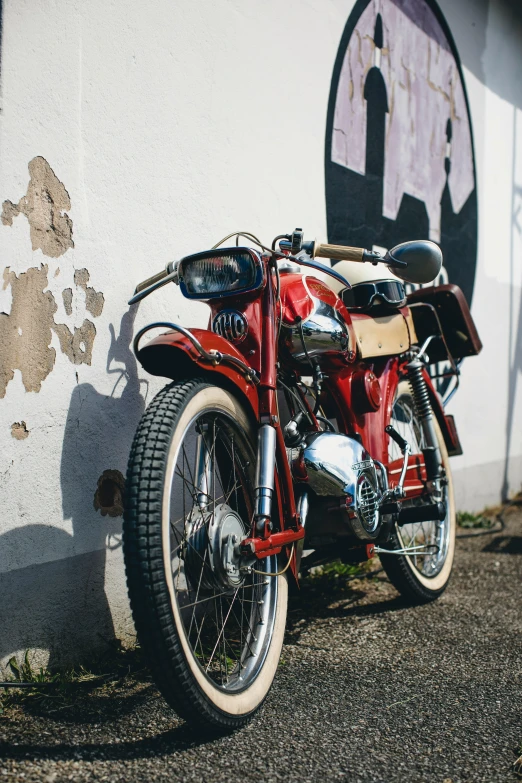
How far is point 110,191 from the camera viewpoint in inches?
99.3

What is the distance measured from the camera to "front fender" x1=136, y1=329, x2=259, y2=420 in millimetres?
1962

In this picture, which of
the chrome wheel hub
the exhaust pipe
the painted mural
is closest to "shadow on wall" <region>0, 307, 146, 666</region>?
the chrome wheel hub

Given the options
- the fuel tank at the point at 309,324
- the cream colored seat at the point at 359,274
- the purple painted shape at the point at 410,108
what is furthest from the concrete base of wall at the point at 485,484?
the fuel tank at the point at 309,324

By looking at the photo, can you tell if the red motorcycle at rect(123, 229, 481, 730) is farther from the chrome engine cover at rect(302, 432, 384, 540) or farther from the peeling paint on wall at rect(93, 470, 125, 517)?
the peeling paint on wall at rect(93, 470, 125, 517)

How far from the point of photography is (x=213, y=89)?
298 centimetres

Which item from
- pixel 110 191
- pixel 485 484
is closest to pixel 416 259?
pixel 110 191

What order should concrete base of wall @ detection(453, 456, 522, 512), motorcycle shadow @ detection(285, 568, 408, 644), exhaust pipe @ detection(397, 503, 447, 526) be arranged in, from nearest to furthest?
1. exhaust pipe @ detection(397, 503, 447, 526)
2. motorcycle shadow @ detection(285, 568, 408, 644)
3. concrete base of wall @ detection(453, 456, 522, 512)

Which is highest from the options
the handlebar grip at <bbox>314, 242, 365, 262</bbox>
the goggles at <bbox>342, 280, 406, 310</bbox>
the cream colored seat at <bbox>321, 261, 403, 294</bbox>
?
the cream colored seat at <bbox>321, 261, 403, 294</bbox>

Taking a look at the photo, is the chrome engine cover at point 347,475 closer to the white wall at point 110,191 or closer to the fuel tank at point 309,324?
the fuel tank at point 309,324

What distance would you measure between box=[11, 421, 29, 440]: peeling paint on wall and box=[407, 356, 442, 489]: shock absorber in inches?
66.5

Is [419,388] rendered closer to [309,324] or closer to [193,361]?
[309,324]

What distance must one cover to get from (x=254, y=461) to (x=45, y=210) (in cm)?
99

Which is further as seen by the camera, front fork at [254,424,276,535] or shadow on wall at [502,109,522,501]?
shadow on wall at [502,109,522,501]

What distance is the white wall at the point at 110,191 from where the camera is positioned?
2.24 m
